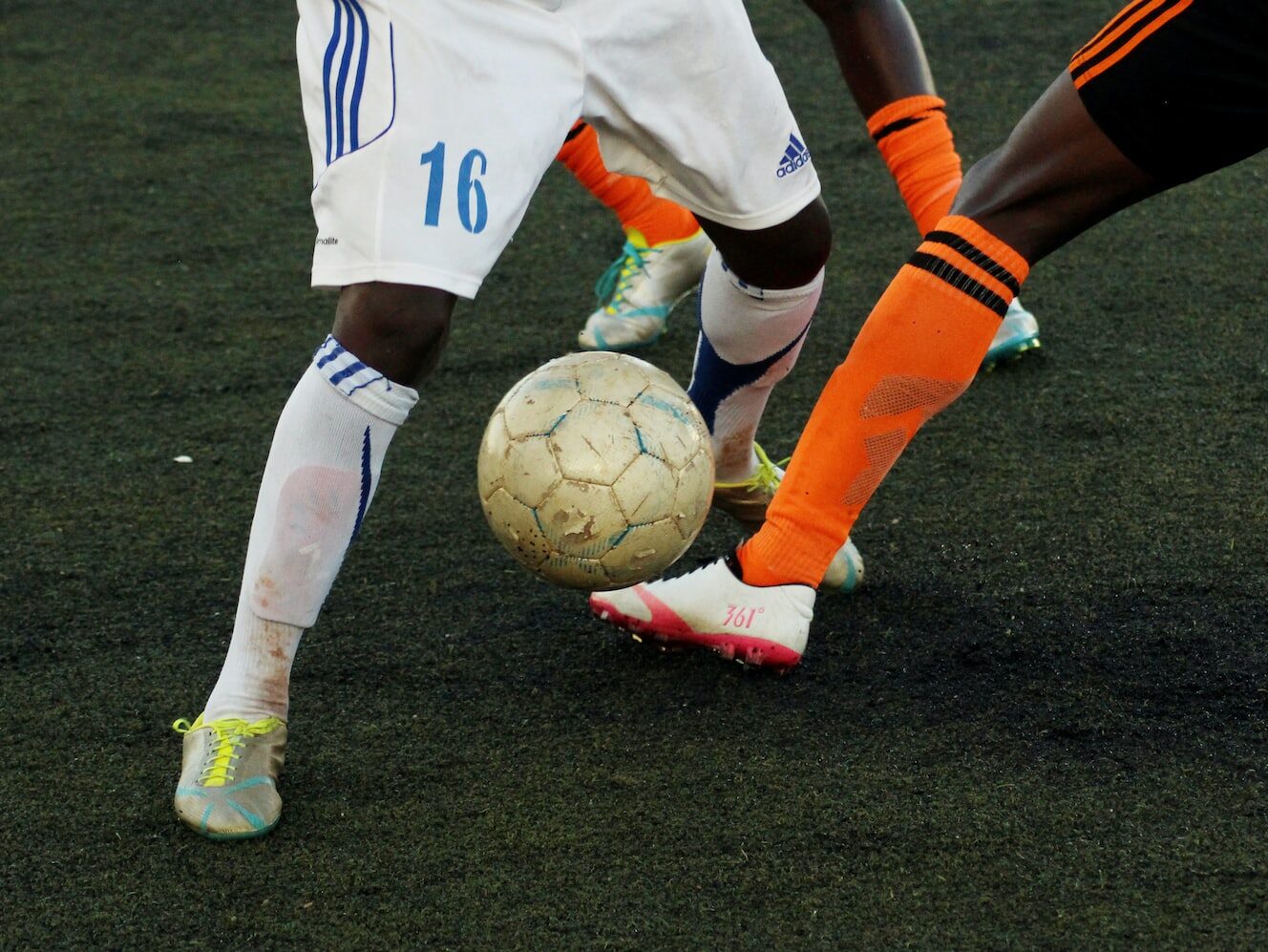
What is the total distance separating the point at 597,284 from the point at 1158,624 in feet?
5.88

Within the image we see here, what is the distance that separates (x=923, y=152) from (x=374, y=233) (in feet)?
4.64

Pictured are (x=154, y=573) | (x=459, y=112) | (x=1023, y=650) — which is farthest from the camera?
(x=154, y=573)

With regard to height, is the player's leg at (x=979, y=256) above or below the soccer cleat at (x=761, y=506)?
above

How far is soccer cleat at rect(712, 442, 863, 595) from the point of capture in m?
2.64

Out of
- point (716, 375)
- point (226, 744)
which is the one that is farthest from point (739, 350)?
point (226, 744)

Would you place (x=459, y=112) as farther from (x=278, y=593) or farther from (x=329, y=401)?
(x=278, y=593)

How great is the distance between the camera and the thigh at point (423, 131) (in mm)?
1929

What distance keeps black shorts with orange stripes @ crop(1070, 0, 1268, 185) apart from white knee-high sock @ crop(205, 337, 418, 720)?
1034 mm

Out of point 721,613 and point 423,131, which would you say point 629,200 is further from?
point 423,131

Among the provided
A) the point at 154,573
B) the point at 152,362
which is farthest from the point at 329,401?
the point at 152,362

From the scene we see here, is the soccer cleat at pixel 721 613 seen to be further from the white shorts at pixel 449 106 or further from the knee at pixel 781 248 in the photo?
the white shorts at pixel 449 106

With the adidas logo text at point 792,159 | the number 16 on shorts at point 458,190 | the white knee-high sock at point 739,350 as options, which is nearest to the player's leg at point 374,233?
the number 16 on shorts at point 458,190

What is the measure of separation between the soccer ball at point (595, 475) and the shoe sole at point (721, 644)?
0.27 m

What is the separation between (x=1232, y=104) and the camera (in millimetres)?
2004
